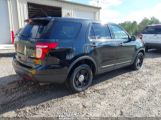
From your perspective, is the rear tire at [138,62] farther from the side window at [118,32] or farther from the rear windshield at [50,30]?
the rear windshield at [50,30]

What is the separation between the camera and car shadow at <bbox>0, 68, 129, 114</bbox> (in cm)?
375

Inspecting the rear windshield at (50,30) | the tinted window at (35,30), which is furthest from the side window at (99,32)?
the tinted window at (35,30)

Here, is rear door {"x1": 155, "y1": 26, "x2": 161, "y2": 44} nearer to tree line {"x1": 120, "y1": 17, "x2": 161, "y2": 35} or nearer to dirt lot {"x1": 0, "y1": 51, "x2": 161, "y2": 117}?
dirt lot {"x1": 0, "y1": 51, "x2": 161, "y2": 117}

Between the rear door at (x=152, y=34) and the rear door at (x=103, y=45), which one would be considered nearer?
the rear door at (x=103, y=45)

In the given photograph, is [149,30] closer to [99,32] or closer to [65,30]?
[99,32]

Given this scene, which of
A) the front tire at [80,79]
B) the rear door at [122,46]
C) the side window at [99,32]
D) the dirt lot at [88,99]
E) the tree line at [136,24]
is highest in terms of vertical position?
the tree line at [136,24]

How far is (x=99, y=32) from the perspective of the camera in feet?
15.6

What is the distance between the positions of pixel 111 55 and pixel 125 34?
3.88 ft

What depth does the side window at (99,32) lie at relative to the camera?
4538mm

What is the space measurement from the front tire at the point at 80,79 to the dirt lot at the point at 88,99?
16 cm

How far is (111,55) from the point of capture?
5078 millimetres

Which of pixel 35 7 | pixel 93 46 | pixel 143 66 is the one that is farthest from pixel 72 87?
pixel 35 7

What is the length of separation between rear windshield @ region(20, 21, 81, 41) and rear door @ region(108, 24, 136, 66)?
4.94 feet

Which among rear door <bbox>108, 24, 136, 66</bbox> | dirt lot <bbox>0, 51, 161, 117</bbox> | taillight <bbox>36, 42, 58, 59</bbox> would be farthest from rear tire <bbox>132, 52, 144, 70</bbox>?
taillight <bbox>36, 42, 58, 59</bbox>
